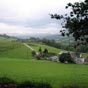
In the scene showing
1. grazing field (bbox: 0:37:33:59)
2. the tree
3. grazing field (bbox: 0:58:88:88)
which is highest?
the tree

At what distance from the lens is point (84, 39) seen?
84.1 feet

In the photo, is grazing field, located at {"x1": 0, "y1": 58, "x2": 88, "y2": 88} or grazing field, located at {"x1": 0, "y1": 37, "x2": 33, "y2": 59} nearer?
grazing field, located at {"x1": 0, "y1": 58, "x2": 88, "y2": 88}

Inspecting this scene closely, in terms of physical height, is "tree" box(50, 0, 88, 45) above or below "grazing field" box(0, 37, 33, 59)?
above

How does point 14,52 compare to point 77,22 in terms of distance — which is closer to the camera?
point 77,22

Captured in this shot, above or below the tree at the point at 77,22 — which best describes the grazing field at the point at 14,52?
below

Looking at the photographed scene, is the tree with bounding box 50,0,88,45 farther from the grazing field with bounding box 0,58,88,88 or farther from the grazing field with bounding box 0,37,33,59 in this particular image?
the grazing field with bounding box 0,37,33,59

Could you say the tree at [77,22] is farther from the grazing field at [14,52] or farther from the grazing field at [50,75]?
the grazing field at [14,52]

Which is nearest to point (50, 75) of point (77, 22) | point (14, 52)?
point (77, 22)

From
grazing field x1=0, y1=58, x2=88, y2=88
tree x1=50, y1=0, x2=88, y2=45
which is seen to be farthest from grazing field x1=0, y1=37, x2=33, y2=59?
tree x1=50, y1=0, x2=88, y2=45

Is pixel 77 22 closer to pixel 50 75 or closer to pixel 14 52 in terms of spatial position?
pixel 50 75

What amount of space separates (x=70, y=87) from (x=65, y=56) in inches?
3723

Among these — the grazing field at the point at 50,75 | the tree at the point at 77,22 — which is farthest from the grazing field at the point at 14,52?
the tree at the point at 77,22

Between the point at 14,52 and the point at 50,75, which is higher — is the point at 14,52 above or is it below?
below

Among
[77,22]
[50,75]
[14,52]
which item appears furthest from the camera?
[14,52]
